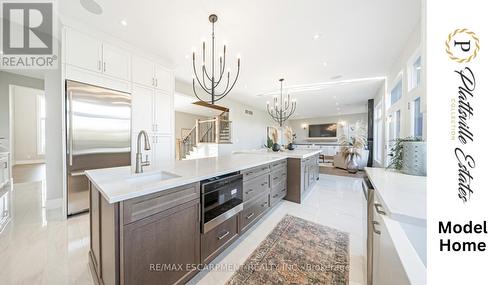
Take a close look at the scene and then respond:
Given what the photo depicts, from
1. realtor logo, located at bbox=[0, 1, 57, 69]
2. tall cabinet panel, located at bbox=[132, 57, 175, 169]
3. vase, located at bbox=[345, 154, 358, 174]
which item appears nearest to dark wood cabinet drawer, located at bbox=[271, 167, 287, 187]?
tall cabinet panel, located at bbox=[132, 57, 175, 169]

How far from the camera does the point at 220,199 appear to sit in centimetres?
153

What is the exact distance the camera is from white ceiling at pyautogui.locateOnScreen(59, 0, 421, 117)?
193 centimetres

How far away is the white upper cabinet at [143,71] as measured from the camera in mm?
2883

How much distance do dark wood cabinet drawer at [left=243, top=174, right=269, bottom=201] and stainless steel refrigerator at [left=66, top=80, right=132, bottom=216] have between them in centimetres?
216

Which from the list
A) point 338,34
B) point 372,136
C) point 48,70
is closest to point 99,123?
point 48,70

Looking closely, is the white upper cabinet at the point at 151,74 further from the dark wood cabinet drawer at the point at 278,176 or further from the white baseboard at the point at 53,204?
the dark wood cabinet drawer at the point at 278,176

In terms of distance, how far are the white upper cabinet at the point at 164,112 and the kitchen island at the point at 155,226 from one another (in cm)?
197

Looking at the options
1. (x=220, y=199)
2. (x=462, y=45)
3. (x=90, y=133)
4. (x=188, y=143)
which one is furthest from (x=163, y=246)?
(x=188, y=143)

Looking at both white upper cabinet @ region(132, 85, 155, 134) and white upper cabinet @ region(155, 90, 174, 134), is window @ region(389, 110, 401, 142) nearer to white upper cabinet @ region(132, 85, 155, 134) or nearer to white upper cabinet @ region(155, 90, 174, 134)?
white upper cabinet @ region(155, 90, 174, 134)

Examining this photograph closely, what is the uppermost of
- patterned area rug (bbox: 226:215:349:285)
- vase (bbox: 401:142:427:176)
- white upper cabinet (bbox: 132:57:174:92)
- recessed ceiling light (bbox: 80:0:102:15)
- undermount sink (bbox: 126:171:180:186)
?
recessed ceiling light (bbox: 80:0:102:15)

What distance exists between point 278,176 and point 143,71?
10.5 ft

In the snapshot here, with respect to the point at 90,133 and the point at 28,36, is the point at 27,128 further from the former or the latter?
the point at 90,133

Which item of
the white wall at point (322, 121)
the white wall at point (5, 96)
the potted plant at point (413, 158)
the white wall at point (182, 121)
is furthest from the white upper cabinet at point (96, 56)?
the white wall at point (322, 121)

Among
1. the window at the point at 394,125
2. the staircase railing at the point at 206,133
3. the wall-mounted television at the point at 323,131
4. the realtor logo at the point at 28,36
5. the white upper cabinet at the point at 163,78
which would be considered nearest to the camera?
the realtor logo at the point at 28,36
